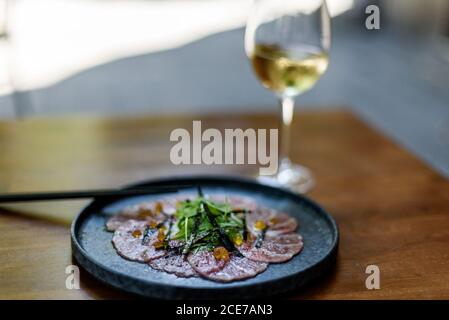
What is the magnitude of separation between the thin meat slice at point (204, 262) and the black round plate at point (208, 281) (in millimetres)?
17

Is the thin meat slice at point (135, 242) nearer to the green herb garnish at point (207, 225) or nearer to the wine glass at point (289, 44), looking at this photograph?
the green herb garnish at point (207, 225)

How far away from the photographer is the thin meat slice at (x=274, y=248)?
34.1 inches

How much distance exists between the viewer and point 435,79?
13.8 feet

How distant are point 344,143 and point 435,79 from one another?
10.1 feet

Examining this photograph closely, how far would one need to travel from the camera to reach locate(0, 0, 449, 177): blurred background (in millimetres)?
3541

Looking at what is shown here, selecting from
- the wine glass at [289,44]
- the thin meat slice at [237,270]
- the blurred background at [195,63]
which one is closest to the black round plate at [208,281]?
the thin meat slice at [237,270]

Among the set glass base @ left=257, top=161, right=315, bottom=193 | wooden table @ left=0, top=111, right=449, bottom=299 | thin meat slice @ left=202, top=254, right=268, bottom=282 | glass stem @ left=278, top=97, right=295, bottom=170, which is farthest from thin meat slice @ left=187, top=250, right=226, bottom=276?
glass stem @ left=278, top=97, right=295, bottom=170

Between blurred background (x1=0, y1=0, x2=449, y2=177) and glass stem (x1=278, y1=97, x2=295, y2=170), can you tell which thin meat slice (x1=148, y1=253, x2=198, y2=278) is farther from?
blurred background (x1=0, y1=0, x2=449, y2=177)

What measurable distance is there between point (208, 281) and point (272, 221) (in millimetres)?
222

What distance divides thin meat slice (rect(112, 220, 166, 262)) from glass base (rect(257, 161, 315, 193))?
0.32 m

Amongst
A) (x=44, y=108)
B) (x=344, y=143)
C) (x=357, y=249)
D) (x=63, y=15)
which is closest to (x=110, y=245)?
(x=357, y=249)

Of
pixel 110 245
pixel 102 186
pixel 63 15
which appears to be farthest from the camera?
pixel 63 15

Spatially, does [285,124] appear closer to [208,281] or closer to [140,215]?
[140,215]
